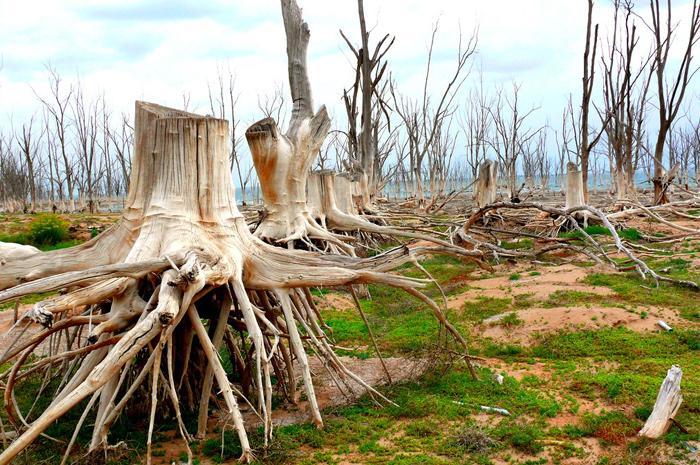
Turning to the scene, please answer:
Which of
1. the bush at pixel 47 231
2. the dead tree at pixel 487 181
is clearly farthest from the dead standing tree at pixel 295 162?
the bush at pixel 47 231

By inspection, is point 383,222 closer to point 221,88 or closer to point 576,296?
point 576,296

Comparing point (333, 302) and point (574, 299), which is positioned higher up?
point (574, 299)

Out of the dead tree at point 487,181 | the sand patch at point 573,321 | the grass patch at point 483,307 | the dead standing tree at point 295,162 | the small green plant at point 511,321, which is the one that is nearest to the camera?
the sand patch at point 573,321

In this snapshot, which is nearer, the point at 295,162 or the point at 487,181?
the point at 295,162

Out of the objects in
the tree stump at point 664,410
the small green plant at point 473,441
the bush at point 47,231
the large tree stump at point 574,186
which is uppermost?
the large tree stump at point 574,186

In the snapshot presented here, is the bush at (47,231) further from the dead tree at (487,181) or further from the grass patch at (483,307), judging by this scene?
the grass patch at (483,307)

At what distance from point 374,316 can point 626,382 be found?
4.24m

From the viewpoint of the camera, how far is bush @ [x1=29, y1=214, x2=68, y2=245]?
1645cm

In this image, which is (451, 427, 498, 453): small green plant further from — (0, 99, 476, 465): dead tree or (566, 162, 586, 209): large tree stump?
(566, 162, 586, 209): large tree stump

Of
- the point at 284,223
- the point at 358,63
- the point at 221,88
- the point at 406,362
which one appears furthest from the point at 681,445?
the point at 221,88

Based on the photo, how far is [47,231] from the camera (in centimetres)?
1658

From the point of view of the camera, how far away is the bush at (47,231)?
1645cm

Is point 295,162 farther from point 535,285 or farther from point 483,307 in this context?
point 535,285

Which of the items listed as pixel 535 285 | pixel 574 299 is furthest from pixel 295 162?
pixel 574 299
